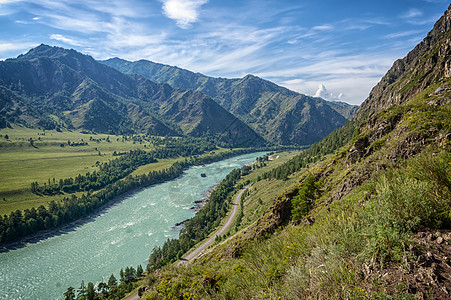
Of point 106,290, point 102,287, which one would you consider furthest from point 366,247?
point 106,290

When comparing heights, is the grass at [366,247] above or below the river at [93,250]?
above

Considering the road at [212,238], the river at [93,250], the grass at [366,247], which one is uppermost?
the grass at [366,247]

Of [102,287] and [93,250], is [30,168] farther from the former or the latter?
[102,287]

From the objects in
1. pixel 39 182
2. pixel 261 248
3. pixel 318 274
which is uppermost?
pixel 318 274

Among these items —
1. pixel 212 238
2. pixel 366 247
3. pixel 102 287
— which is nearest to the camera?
pixel 366 247

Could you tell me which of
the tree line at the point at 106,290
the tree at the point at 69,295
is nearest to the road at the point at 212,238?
the tree line at the point at 106,290

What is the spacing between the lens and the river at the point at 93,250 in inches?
1972

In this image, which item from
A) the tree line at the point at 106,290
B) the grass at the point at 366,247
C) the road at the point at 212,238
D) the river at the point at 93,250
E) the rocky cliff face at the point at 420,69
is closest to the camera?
the grass at the point at 366,247

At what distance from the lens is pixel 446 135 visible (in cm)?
1738

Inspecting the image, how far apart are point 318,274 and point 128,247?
235 ft

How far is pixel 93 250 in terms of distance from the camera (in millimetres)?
63719

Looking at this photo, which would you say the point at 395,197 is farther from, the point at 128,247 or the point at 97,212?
the point at 97,212

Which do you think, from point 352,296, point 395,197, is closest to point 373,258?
point 352,296

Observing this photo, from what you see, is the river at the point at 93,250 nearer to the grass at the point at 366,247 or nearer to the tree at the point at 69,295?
the tree at the point at 69,295
